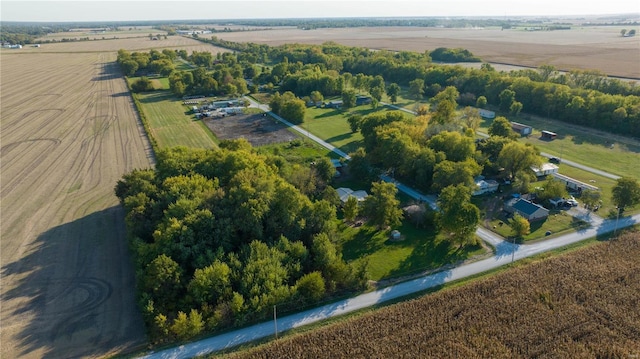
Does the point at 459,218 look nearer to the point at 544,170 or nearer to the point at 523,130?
the point at 544,170

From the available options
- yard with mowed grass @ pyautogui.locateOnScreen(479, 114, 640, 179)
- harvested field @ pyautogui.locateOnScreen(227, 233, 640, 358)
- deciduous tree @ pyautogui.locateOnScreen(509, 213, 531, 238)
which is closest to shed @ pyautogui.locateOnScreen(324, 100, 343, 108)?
yard with mowed grass @ pyautogui.locateOnScreen(479, 114, 640, 179)

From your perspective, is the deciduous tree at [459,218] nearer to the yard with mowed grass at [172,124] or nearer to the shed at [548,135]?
the shed at [548,135]

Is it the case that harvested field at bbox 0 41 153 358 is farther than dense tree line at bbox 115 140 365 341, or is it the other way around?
dense tree line at bbox 115 140 365 341

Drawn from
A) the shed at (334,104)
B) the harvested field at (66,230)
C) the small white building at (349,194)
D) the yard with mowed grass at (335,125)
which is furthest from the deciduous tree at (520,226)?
the shed at (334,104)

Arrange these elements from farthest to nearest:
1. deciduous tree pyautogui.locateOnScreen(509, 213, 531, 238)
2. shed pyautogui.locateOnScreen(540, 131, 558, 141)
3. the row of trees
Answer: the row of trees
shed pyautogui.locateOnScreen(540, 131, 558, 141)
deciduous tree pyautogui.locateOnScreen(509, 213, 531, 238)

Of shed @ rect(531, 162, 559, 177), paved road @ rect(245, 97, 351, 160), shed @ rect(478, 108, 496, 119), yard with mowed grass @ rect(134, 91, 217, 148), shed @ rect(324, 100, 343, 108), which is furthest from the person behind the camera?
shed @ rect(324, 100, 343, 108)

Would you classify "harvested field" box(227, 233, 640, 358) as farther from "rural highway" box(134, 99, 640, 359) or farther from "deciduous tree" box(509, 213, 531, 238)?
"deciduous tree" box(509, 213, 531, 238)

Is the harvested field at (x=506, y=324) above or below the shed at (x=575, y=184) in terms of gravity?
below

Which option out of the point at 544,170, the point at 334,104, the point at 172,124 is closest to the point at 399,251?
the point at 544,170

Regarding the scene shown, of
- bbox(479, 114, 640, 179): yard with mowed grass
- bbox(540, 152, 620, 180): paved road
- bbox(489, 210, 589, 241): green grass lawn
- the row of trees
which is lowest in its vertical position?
bbox(489, 210, 589, 241): green grass lawn
